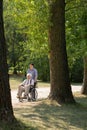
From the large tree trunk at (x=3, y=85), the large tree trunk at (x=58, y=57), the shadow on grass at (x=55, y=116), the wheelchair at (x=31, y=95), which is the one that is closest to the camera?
the large tree trunk at (x=3, y=85)

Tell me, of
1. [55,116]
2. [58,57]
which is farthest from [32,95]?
[55,116]

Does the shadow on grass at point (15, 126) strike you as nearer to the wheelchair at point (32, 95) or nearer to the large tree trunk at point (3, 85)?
the large tree trunk at point (3, 85)

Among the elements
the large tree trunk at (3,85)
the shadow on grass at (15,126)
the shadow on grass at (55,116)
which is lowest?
the shadow on grass at (55,116)

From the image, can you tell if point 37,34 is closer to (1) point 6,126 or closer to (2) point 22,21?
(2) point 22,21

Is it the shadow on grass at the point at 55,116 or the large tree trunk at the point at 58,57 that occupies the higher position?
the large tree trunk at the point at 58,57

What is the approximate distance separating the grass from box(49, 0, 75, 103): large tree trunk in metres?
0.60

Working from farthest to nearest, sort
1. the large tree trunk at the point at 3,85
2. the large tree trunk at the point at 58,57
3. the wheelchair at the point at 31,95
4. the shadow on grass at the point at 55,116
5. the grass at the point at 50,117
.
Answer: the wheelchair at the point at 31,95 < the large tree trunk at the point at 58,57 < the shadow on grass at the point at 55,116 < the grass at the point at 50,117 < the large tree trunk at the point at 3,85

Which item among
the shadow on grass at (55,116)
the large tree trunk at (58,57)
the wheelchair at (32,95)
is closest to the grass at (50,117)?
the shadow on grass at (55,116)

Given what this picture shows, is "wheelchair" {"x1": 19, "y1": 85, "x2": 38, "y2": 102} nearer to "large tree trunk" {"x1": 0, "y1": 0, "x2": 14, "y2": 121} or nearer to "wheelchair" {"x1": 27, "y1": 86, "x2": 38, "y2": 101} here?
"wheelchair" {"x1": 27, "y1": 86, "x2": 38, "y2": 101}

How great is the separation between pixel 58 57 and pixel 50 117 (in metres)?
4.36

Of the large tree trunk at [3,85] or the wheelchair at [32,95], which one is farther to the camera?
the wheelchair at [32,95]

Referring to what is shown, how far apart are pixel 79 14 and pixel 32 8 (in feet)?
8.39

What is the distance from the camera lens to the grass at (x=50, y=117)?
1056 cm

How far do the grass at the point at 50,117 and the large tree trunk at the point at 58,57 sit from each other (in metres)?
0.60
